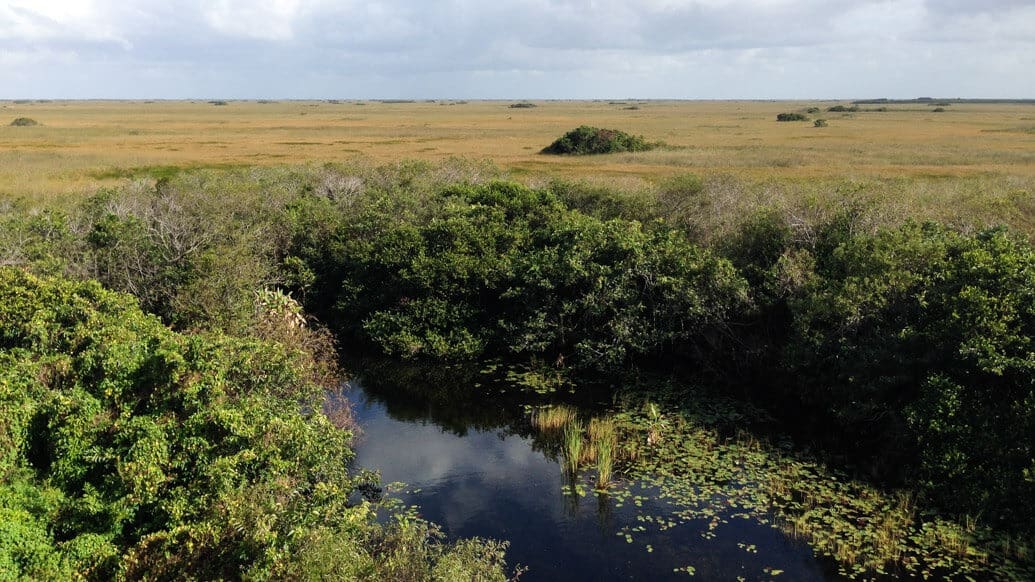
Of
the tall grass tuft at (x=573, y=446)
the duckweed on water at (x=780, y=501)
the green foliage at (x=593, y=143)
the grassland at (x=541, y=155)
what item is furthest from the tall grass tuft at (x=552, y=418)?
the green foliage at (x=593, y=143)

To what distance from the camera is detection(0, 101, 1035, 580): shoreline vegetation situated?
417 inches

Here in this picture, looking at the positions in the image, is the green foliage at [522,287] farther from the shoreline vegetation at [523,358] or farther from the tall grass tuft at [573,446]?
the tall grass tuft at [573,446]

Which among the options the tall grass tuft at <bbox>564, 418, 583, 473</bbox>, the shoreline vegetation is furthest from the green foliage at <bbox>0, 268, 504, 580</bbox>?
the tall grass tuft at <bbox>564, 418, 583, 473</bbox>

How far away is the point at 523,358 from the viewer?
2392cm

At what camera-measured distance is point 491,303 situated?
24.6m

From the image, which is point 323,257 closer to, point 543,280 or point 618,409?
point 543,280

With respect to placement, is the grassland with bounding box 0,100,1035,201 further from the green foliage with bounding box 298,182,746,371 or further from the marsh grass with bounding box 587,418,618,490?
the marsh grass with bounding box 587,418,618,490

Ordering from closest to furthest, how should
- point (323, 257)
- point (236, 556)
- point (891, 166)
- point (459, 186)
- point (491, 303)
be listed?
point (236, 556) → point (491, 303) → point (323, 257) → point (459, 186) → point (891, 166)

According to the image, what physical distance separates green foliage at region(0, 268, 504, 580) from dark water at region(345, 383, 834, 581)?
2.08 meters

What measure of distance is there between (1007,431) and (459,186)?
21.1m

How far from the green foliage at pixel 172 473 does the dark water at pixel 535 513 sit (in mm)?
2081

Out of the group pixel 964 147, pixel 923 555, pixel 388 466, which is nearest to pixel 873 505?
pixel 923 555

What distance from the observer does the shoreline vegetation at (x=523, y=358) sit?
417 inches

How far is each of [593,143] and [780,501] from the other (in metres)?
58.2
